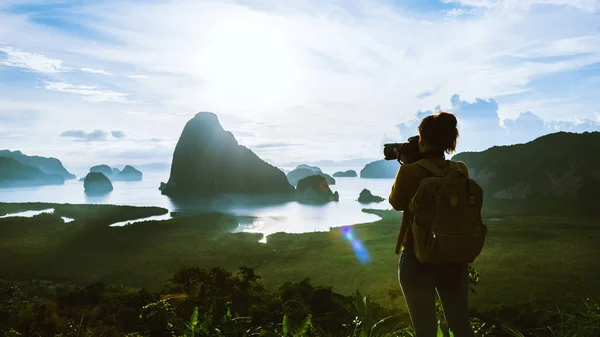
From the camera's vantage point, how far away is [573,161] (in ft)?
317

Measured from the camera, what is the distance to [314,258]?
3519 cm

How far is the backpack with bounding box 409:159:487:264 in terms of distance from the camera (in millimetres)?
3010

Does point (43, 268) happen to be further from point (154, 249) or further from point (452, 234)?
point (452, 234)

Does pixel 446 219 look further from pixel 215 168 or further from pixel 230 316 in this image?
pixel 215 168

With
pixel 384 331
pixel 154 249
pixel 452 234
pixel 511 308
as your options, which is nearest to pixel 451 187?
pixel 452 234

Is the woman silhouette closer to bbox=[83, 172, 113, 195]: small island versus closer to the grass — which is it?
the grass

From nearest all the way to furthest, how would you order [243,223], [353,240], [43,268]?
[43,268] → [353,240] → [243,223]

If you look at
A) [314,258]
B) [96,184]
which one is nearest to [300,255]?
[314,258]

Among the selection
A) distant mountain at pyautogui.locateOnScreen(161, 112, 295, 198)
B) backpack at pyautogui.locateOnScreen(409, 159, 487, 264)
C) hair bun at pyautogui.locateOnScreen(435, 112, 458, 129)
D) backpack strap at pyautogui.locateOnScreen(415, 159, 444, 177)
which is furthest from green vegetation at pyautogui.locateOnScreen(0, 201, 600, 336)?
distant mountain at pyautogui.locateOnScreen(161, 112, 295, 198)

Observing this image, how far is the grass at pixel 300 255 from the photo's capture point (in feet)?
81.6

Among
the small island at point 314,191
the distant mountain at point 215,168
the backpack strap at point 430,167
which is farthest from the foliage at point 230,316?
the distant mountain at point 215,168

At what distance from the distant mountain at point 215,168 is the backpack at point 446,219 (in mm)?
153774

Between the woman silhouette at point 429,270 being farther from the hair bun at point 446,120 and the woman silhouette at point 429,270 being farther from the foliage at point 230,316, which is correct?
the foliage at point 230,316

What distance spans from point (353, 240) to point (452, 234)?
147ft
